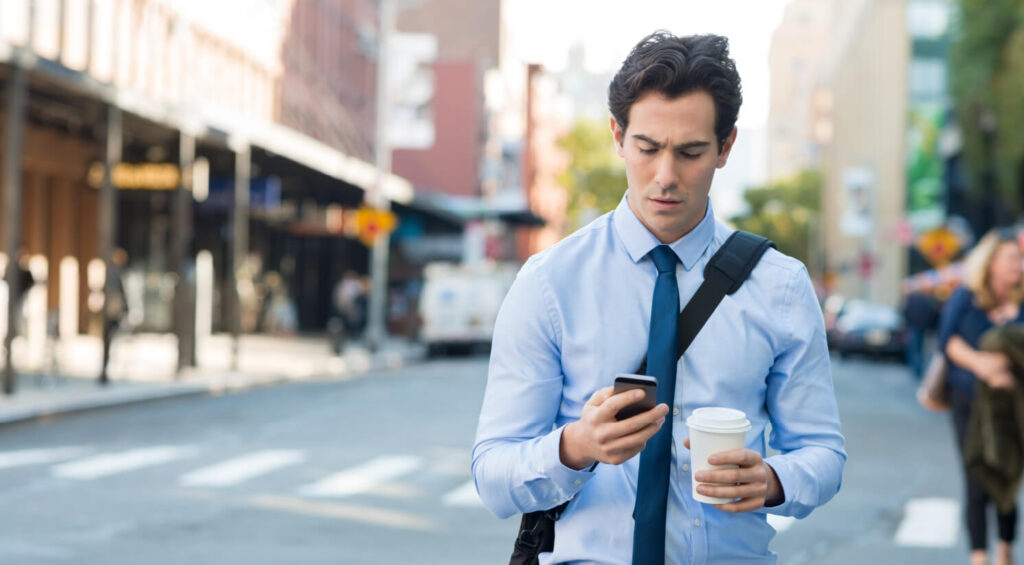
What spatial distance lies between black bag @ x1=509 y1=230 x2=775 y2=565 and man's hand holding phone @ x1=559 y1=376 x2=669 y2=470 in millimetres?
296

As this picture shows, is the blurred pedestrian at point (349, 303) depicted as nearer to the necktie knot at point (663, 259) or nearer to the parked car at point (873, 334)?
the parked car at point (873, 334)

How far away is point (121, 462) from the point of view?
521 inches

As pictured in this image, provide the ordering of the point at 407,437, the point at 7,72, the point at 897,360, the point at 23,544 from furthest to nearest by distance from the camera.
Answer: the point at 897,360, the point at 7,72, the point at 407,437, the point at 23,544

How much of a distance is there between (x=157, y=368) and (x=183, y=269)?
2.05 m

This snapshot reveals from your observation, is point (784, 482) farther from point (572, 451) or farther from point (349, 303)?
point (349, 303)

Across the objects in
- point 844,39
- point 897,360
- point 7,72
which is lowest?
point 897,360

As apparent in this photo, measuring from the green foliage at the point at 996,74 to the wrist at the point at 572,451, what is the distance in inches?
1040

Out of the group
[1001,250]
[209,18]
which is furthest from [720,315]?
[209,18]

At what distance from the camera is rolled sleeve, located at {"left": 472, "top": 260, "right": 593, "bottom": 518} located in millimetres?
2830

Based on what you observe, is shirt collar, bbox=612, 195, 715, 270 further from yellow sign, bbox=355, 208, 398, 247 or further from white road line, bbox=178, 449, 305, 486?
yellow sign, bbox=355, 208, 398, 247

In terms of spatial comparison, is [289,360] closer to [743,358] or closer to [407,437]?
[407,437]

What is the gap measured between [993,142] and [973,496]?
1070 inches

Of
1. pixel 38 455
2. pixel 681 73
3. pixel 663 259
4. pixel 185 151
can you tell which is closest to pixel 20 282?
pixel 185 151

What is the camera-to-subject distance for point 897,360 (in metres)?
40.2
